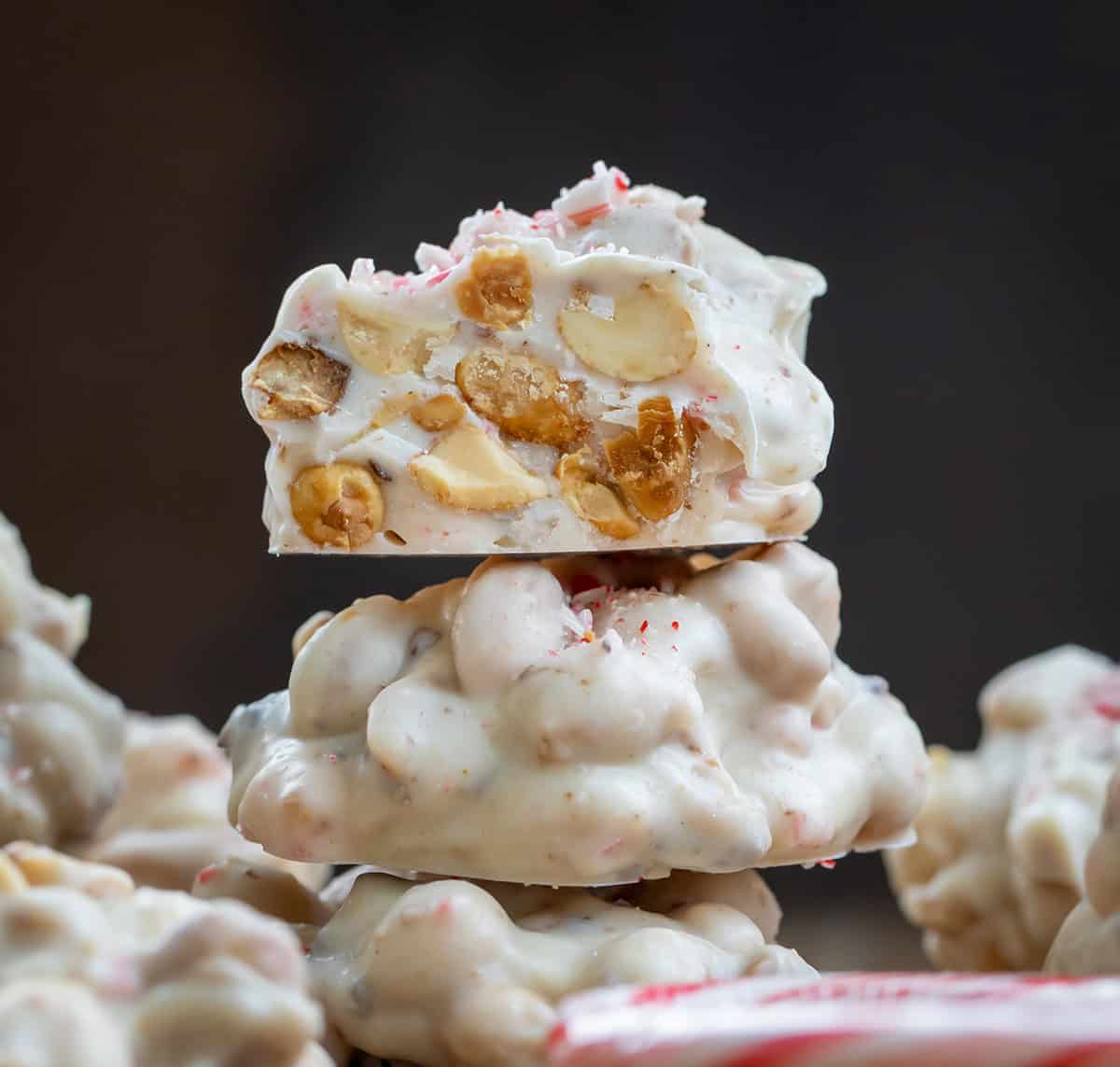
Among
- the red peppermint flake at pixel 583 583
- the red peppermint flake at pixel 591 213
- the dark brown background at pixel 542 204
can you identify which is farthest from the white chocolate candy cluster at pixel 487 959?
the dark brown background at pixel 542 204

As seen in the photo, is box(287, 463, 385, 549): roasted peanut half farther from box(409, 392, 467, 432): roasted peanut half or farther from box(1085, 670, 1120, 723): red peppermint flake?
box(1085, 670, 1120, 723): red peppermint flake

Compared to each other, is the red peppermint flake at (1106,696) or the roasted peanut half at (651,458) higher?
the roasted peanut half at (651,458)

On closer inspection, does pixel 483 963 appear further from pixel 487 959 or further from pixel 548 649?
pixel 548 649

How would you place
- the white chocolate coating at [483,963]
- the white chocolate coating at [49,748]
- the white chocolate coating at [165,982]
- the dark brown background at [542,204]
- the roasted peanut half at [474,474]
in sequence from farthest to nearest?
the dark brown background at [542,204], the white chocolate coating at [49,748], the roasted peanut half at [474,474], the white chocolate coating at [483,963], the white chocolate coating at [165,982]

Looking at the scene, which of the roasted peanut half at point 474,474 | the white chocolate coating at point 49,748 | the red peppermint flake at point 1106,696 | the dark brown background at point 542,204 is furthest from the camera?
the dark brown background at point 542,204

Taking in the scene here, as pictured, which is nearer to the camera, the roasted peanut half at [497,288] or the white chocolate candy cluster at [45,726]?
the roasted peanut half at [497,288]

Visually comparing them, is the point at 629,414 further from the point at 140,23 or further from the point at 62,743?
the point at 140,23

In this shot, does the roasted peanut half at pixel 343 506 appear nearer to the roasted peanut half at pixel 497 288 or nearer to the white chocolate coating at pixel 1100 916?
the roasted peanut half at pixel 497 288

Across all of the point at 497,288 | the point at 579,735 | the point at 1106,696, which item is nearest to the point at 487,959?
the point at 579,735
